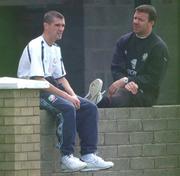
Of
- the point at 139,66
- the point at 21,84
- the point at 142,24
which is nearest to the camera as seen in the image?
the point at 21,84

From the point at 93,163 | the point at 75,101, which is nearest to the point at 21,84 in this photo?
the point at 75,101

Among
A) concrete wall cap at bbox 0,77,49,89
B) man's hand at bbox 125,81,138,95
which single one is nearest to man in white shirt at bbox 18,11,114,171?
concrete wall cap at bbox 0,77,49,89

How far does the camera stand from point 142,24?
9031 mm

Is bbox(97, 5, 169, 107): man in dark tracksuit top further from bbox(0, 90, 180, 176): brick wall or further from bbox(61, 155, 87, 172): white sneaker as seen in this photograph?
bbox(61, 155, 87, 172): white sneaker

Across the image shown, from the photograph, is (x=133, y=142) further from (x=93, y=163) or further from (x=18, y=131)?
(x=18, y=131)

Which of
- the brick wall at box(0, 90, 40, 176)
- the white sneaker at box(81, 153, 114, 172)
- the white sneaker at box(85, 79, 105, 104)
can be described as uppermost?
the white sneaker at box(85, 79, 105, 104)

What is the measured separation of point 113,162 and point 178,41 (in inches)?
89.7

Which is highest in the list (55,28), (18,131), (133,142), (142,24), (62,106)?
(142,24)

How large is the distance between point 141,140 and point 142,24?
129 cm

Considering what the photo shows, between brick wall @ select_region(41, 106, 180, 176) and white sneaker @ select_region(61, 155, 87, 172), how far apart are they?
0.70 metres

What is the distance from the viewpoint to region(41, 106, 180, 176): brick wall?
29.3 feet

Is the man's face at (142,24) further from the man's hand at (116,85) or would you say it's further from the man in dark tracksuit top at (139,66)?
the man's hand at (116,85)

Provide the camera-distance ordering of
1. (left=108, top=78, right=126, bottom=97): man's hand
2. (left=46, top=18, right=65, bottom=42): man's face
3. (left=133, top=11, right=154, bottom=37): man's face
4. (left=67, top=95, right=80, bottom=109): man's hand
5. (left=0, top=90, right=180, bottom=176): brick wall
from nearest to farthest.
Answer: (left=67, top=95, right=80, bottom=109): man's hand < (left=46, top=18, right=65, bottom=42): man's face < (left=0, top=90, right=180, bottom=176): brick wall < (left=108, top=78, right=126, bottom=97): man's hand < (left=133, top=11, right=154, bottom=37): man's face

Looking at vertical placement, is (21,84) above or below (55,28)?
below
